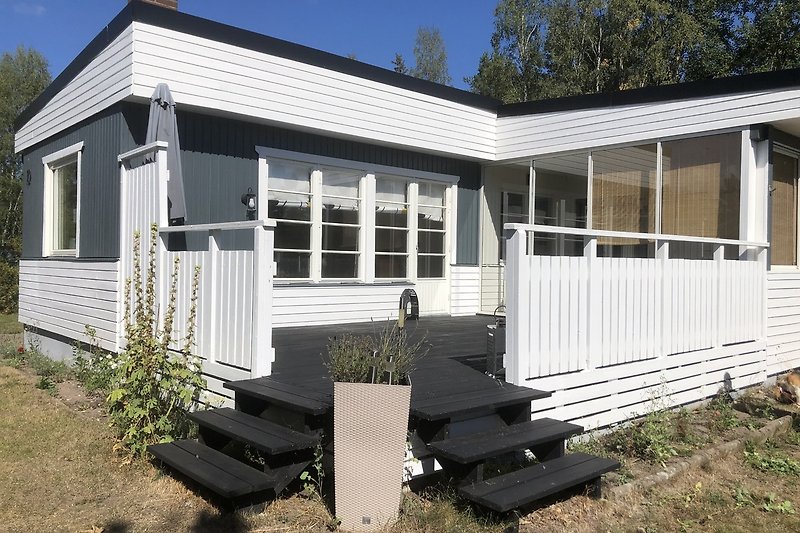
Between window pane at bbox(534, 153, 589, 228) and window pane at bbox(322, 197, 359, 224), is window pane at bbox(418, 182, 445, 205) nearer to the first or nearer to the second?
window pane at bbox(322, 197, 359, 224)

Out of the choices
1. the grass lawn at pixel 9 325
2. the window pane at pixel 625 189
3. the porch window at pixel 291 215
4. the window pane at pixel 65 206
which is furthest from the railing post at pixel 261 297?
the grass lawn at pixel 9 325

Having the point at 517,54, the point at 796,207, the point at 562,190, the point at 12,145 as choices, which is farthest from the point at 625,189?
the point at 12,145

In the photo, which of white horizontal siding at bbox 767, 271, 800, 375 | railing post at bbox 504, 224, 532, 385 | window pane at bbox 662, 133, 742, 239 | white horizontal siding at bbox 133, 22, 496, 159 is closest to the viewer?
railing post at bbox 504, 224, 532, 385

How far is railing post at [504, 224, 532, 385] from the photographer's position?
3938 mm

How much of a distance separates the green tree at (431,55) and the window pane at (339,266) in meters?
24.1

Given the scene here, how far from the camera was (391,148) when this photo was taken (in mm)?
8578

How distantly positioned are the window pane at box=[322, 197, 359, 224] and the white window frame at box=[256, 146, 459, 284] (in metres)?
0.10

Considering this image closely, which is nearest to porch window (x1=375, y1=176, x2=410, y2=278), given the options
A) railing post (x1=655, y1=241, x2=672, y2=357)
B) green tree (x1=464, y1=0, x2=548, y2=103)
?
railing post (x1=655, y1=241, x2=672, y2=357)

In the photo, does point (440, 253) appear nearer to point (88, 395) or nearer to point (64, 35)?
point (88, 395)

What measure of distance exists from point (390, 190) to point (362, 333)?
2.64 meters

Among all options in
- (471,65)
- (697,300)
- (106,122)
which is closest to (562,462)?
(697,300)

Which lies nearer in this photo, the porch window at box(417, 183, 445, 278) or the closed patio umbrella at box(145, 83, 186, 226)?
the closed patio umbrella at box(145, 83, 186, 226)

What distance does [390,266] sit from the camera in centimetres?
871

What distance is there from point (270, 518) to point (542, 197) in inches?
294
